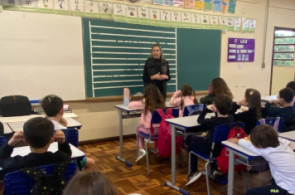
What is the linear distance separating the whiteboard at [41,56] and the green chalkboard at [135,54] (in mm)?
182

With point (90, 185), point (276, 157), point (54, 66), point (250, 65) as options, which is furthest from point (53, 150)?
point (250, 65)

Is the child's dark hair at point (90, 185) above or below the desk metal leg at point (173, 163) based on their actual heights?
above

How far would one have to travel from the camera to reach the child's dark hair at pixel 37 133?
1.48m

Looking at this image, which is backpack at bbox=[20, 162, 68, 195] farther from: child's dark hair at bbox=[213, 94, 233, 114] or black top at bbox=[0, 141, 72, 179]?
child's dark hair at bbox=[213, 94, 233, 114]

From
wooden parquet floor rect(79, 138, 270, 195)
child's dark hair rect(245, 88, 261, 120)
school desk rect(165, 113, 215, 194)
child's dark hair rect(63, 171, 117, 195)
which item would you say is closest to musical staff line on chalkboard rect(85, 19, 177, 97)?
wooden parquet floor rect(79, 138, 270, 195)

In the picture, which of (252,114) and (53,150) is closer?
(53,150)

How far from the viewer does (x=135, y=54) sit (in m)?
4.47

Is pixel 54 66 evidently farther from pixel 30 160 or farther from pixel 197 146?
pixel 30 160

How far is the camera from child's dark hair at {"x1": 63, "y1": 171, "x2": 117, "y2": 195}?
753 millimetres

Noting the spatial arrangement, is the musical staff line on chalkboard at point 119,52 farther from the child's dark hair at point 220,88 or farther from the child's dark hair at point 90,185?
the child's dark hair at point 90,185

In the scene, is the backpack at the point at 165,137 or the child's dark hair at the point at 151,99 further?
the child's dark hair at the point at 151,99

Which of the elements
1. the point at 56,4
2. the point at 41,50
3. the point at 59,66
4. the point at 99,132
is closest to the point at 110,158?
the point at 99,132

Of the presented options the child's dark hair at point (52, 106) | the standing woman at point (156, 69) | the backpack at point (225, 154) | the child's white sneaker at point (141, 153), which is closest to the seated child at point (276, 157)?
the backpack at point (225, 154)

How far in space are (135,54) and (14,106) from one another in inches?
81.6
